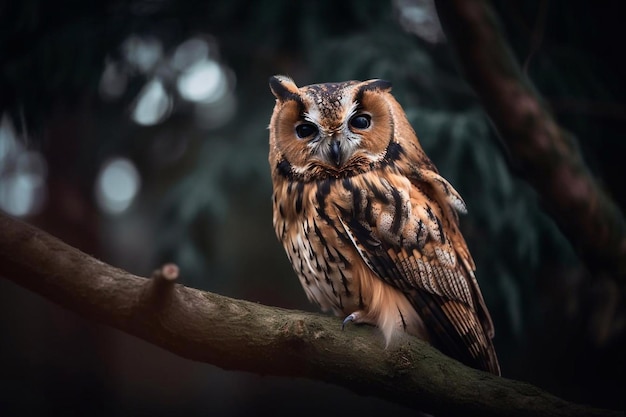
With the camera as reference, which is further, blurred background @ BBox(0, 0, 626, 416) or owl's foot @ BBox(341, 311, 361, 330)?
blurred background @ BBox(0, 0, 626, 416)

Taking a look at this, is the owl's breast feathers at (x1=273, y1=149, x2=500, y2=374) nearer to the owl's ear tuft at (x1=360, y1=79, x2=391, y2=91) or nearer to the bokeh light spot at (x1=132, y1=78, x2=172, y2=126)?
the owl's ear tuft at (x1=360, y1=79, x2=391, y2=91)

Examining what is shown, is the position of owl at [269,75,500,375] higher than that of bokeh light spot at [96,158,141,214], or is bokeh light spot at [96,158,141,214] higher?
bokeh light spot at [96,158,141,214]

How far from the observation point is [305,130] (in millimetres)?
1529

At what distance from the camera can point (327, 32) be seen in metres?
2.72

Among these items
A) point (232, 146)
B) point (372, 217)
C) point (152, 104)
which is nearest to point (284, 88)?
point (372, 217)

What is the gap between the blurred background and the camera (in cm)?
243

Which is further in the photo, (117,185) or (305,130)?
(117,185)

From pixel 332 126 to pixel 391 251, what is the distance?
0.36 metres

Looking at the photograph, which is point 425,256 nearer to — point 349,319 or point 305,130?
point 349,319

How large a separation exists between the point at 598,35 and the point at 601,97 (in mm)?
257

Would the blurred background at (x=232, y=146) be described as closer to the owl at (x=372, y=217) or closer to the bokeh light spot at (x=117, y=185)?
the bokeh light spot at (x=117, y=185)

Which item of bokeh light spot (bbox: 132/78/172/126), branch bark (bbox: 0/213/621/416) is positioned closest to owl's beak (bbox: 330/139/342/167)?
branch bark (bbox: 0/213/621/416)

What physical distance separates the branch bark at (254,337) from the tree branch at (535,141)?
69 centimetres

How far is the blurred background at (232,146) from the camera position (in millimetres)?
2426
